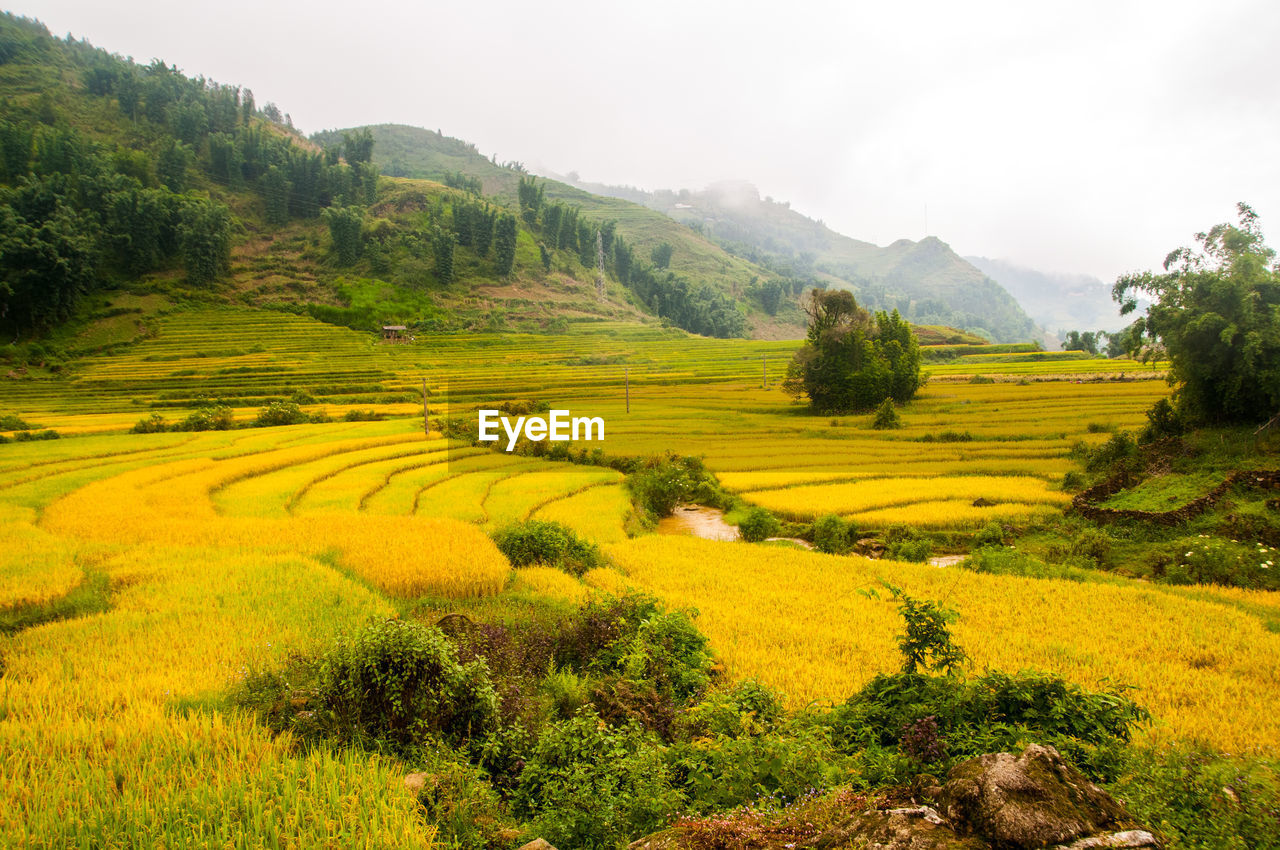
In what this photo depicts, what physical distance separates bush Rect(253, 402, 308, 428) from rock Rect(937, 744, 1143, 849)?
36123 mm

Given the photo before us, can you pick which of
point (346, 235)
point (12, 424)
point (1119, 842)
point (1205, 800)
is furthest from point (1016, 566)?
point (346, 235)

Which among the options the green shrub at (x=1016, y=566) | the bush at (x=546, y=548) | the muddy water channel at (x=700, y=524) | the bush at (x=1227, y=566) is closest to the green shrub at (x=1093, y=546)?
the bush at (x=1227, y=566)

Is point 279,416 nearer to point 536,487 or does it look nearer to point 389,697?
point 536,487

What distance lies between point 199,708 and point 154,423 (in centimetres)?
3129

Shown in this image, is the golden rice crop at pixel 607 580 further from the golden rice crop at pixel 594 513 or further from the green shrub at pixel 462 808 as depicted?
the green shrub at pixel 462 808

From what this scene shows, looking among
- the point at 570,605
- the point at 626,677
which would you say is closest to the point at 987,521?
the point at 570,605

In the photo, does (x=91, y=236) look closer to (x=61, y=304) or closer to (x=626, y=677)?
(x=61, y=304)

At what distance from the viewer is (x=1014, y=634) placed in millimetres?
7750

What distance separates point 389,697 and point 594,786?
1968 mm

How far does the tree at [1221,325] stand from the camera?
44.9ft

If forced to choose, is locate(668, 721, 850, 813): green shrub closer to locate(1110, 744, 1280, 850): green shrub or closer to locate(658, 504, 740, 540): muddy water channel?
locate(1110, 744, 1280, 850): green shrub

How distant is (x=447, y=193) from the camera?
110 meters

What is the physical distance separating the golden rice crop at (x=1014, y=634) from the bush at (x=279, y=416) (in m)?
29.2

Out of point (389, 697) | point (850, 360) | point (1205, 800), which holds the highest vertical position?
point (850, 360)
